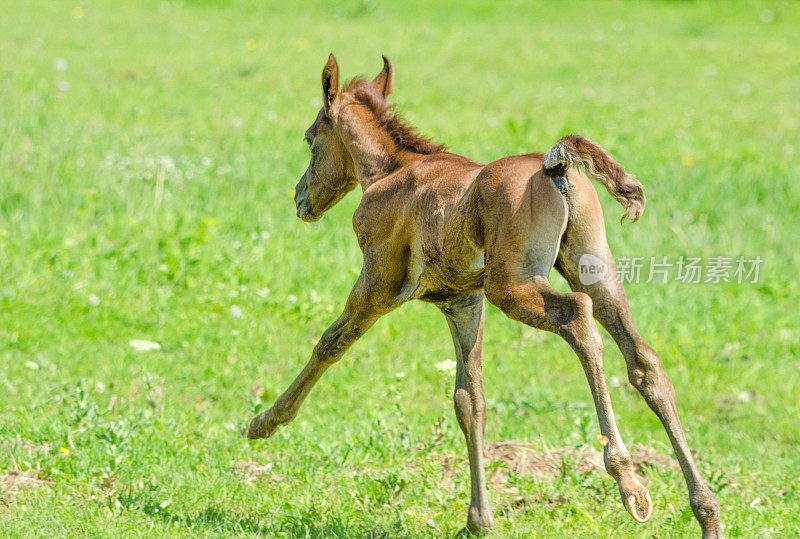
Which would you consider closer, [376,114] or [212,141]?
[376,114]

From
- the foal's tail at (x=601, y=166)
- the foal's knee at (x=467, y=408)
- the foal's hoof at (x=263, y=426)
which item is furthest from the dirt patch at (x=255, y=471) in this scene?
the foal's tail at (x=601, y=166)

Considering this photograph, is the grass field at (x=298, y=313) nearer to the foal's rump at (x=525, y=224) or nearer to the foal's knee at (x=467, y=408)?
the foal's knee at (x=467, y=408)

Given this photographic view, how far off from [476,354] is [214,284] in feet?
11.3

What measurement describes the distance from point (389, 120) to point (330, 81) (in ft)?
1.17

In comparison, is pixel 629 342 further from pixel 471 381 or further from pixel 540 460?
pixel 540 460

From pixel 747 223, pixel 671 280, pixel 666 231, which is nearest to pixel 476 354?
pixel 671 280

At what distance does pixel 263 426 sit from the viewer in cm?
448

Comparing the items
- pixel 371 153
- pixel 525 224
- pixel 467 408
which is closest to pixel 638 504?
pixel 525 224

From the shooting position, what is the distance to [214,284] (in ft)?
24.2

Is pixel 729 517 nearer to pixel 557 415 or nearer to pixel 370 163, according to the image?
pixel 557 415

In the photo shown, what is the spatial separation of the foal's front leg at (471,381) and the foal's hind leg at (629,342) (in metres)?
0.90

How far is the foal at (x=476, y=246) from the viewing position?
325cm

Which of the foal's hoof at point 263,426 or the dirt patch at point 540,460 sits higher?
the foal's hoof at point 263,426

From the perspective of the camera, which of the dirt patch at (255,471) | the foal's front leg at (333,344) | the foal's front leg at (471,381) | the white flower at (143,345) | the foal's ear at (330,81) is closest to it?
the foal's front leg at (333,344)
